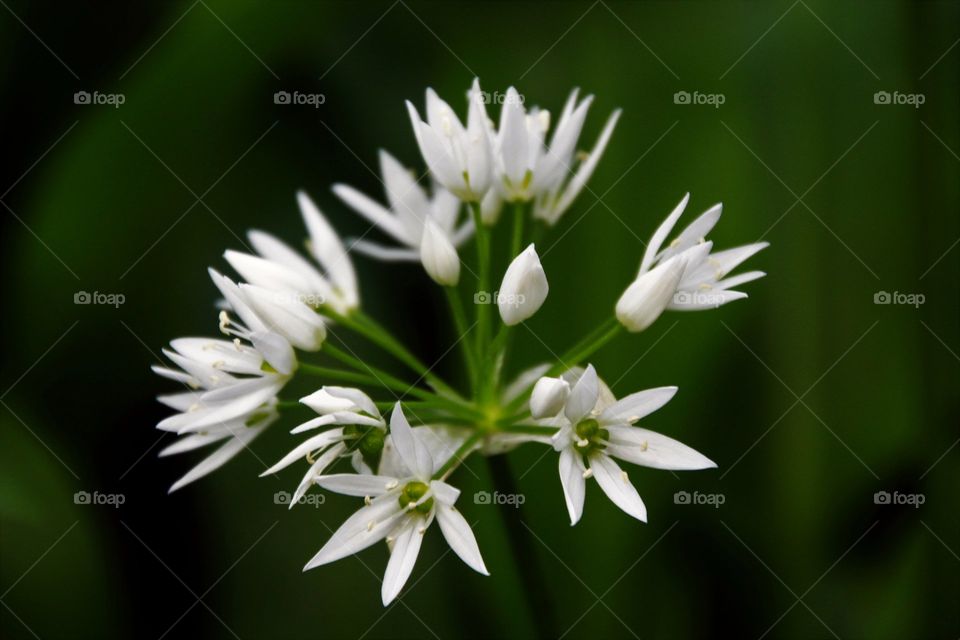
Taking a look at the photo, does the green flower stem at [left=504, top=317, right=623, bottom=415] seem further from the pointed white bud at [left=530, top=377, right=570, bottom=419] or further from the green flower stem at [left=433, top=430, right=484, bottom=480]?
the pointed white bud at [left=530, top=377, right=570, bottom=419]

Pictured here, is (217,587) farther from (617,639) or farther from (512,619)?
(617,639)

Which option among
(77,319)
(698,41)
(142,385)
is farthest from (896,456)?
(77,319)

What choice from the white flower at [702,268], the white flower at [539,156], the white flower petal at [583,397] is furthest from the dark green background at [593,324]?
the white flower petal at [583,397]

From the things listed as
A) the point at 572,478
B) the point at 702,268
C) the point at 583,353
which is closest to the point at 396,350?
the point at 583,353

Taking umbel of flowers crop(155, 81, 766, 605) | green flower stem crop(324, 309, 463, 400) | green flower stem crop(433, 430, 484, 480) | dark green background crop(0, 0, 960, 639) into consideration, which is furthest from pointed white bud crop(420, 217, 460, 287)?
dark green background crop(0, 0, 960, 639)

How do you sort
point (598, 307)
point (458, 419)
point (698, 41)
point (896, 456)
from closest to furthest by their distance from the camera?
point (458, 419) → point (896, 456) → point (598, 307) → point (698, 41)
